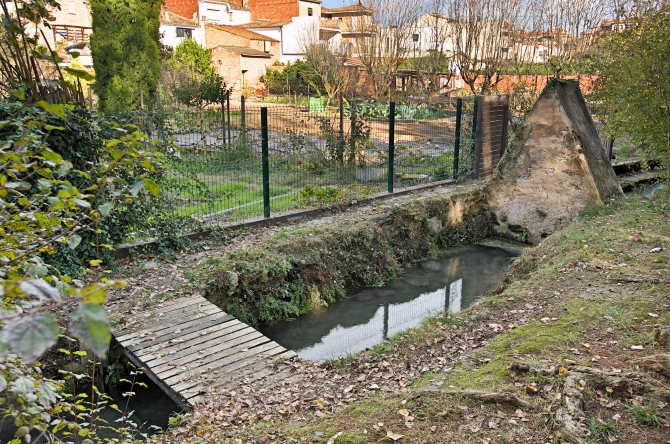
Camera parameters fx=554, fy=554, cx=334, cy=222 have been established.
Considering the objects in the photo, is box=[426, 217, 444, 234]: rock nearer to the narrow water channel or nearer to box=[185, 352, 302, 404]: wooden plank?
the narrow water channel

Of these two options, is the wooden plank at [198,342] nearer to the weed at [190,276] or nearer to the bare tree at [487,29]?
the weed at [190,276]

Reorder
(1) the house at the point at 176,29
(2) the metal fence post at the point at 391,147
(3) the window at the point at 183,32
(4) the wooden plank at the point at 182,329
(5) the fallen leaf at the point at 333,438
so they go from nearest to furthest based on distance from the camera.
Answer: (5) the fallen leaf at the point at 333,438
(4) the wooden plank at the point at 182,329
(2) the metal fence post at the point at 391,147
(1) the house at the point at 176,29
(3) the window at the point at 183,32

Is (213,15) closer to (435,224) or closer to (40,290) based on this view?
(435,224)

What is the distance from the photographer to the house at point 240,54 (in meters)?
40.5

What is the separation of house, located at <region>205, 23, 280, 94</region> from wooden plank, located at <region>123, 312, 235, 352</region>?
3431 cm

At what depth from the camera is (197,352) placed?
5.89 meters

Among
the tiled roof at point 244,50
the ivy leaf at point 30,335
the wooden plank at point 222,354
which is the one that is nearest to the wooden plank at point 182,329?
the wooden plank at point 222,354

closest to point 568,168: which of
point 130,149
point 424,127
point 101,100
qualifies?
point 424,127

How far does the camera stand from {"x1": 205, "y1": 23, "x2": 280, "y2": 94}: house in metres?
40.5

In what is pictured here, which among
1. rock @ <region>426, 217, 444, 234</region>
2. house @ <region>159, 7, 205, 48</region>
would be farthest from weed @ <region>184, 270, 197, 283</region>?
house @ <region>159, 7, 205, 48</region>

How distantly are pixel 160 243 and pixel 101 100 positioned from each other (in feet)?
39.5

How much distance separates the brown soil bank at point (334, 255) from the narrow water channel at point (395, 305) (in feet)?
0.71

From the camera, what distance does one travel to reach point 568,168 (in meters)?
11.5

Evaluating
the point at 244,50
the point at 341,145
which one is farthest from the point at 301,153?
the point at 244,50
